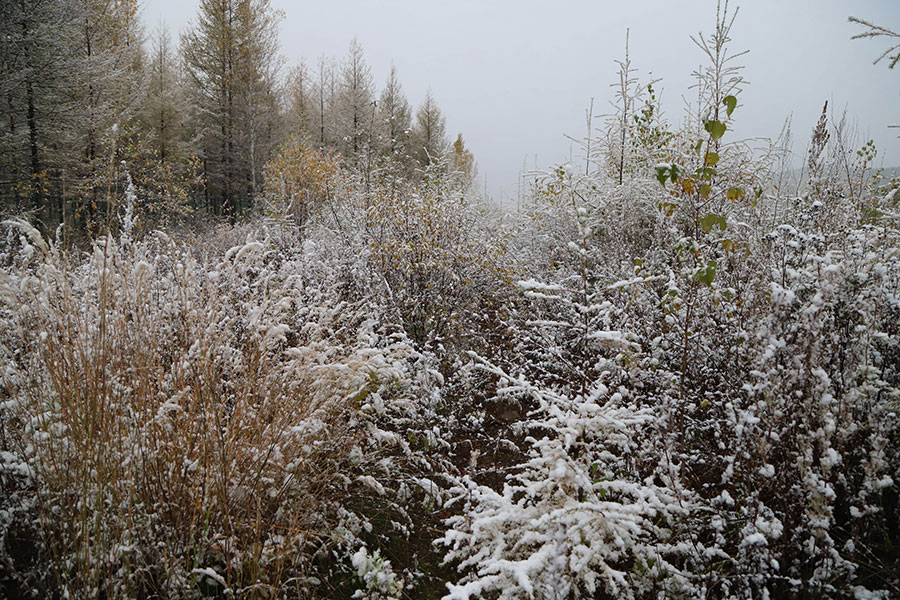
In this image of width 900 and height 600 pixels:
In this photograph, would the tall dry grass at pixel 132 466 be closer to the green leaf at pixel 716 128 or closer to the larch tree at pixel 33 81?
the green leaf at pixel 716 128

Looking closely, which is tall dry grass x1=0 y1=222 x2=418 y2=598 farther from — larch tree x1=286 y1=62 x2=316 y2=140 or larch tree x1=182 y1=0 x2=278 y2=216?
larch tree x1=286 y1=62 x2=316 y2=140

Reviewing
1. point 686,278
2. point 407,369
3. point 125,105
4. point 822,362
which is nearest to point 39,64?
point 125,105

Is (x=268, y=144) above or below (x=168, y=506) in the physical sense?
above

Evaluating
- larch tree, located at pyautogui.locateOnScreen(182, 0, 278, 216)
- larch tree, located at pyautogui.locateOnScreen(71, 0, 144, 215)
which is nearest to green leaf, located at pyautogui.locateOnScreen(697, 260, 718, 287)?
larch tree, located at pyautogui.locateOnScreen(71, 0, 144, 215)

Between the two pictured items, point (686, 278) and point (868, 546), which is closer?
point (868, 546)

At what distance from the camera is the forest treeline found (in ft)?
24.0

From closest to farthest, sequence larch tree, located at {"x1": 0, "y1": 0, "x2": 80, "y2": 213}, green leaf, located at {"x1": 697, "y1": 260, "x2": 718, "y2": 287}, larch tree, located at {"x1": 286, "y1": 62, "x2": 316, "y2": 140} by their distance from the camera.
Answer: green leaf, located at {"x1": 697, "y1": 260, "x2": 718, "y2": 287}
larch tree, located at {"x1": 0, "y1": 0, "x2": 80, "y2": 213}
larch tree, located at {"x1": 286, "y1": 62, "x2": 316, "y2": 140}

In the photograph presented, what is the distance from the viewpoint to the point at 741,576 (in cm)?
140

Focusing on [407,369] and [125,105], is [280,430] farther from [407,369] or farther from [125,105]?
[125,105]

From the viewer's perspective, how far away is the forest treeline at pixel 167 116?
24.0 ft

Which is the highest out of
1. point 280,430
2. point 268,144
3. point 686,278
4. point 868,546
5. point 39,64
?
point 268,144

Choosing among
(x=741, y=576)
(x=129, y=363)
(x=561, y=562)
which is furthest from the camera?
(x=129, y=363)

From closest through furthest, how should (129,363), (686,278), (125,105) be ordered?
(129,363)
(686,278)
(125,105)

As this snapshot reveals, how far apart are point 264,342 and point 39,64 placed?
9.01 metres
